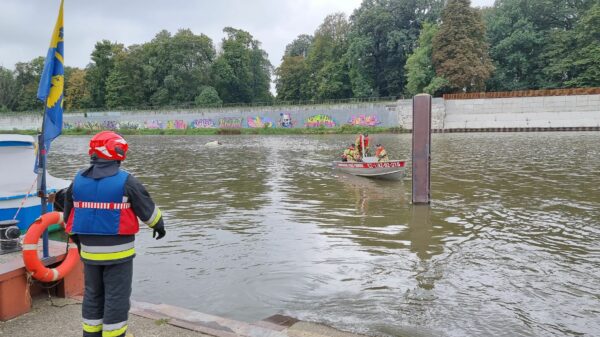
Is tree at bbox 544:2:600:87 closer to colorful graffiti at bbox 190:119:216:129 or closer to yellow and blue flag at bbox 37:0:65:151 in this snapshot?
colorful graffiti at bbox 190:119:216:129

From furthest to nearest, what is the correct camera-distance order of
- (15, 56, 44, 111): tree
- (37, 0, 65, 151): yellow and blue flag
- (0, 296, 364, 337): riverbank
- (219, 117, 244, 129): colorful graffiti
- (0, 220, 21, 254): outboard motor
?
(15, 56, 44, 111): tree → (219, 117, 244, 129): colorful graffiti → (0, 220, 21, 254): outboard motor → (37, 0, 65, 151): yellow and blue flag → (0, 296, 364, 337): riverbank

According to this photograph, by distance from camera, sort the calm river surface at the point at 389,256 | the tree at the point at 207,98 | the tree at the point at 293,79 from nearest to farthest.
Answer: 1. the calm river surface at the point at 389,256
2. the tree at the point at 207,98
3. the tree at the point at 293,79

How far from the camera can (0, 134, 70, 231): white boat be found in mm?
10008

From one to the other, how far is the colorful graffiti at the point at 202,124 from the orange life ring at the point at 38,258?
69.4m

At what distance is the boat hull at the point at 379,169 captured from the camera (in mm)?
18562

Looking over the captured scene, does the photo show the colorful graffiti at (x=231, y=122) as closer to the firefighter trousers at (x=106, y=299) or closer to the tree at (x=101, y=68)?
the tree at (x=101, y=68)

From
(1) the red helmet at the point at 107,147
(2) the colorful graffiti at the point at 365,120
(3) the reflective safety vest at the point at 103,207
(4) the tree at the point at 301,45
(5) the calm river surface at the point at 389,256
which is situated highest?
(4) the tree at the point at 301,45

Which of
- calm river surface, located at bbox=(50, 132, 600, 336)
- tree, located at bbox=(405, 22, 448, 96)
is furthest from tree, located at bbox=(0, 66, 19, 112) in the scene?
calm river surface, located at bbox=(50, 132, 600, 336)

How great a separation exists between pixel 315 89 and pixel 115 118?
35.2 metres

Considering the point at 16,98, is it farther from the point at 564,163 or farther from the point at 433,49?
the point at 564,163

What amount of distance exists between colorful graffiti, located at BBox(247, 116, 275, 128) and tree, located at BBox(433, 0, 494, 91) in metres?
25.0

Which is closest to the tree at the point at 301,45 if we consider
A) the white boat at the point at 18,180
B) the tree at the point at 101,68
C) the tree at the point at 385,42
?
the tree at the point at 385,42

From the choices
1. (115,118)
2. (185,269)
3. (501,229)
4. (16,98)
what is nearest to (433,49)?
(115,118)

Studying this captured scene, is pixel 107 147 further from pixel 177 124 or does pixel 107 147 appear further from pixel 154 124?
pixel 154 124
